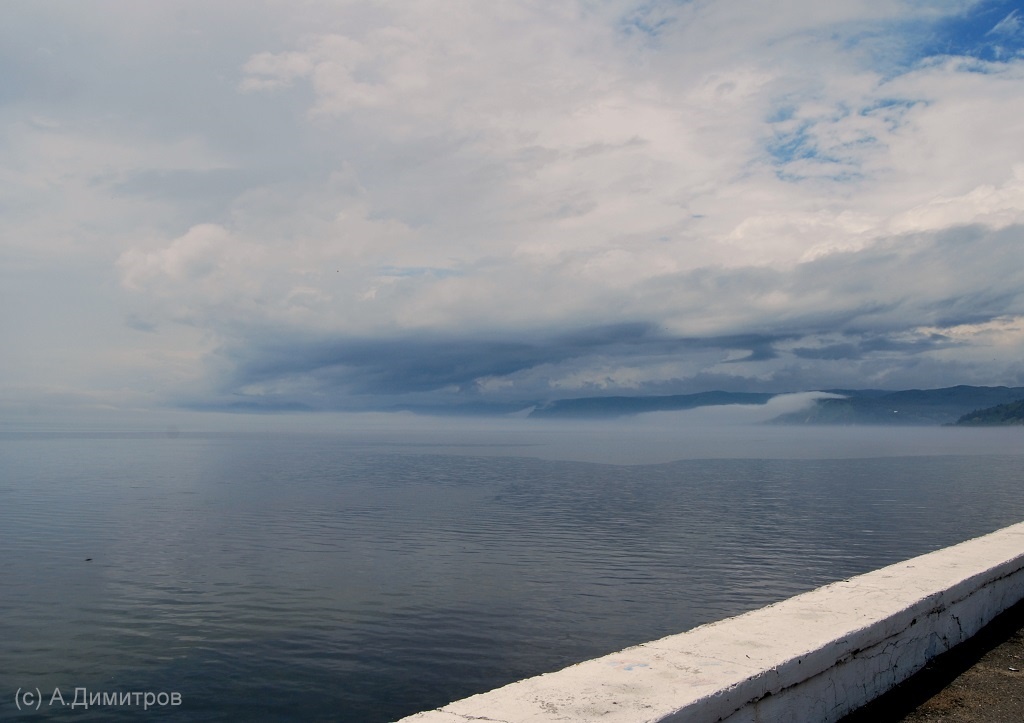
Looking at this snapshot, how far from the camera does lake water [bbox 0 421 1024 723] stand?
2027 cm

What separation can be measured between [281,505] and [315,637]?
42039 mm

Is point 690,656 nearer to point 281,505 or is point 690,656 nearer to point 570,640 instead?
point 570,640

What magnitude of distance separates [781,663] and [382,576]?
29.1m

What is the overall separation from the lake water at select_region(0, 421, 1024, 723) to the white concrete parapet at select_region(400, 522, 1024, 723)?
12573mm

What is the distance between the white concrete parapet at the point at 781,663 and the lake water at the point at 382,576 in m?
12.6

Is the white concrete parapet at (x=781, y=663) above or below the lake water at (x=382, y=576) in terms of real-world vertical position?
above

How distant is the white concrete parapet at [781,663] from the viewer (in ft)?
18.6

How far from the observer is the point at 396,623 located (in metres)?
25.4

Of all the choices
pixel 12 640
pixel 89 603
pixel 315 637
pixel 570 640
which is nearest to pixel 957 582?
pixel 570 640

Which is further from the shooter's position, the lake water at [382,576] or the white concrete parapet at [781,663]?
the lake water at [382,576]

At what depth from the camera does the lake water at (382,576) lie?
20.3 metres

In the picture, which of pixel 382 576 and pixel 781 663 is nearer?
pixel 781 663

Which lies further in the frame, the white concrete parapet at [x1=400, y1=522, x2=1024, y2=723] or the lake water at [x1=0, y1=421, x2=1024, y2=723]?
the lake water at [x1=0, y1=421, x2=1024, y2=723]

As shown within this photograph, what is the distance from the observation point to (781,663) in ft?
21.0
